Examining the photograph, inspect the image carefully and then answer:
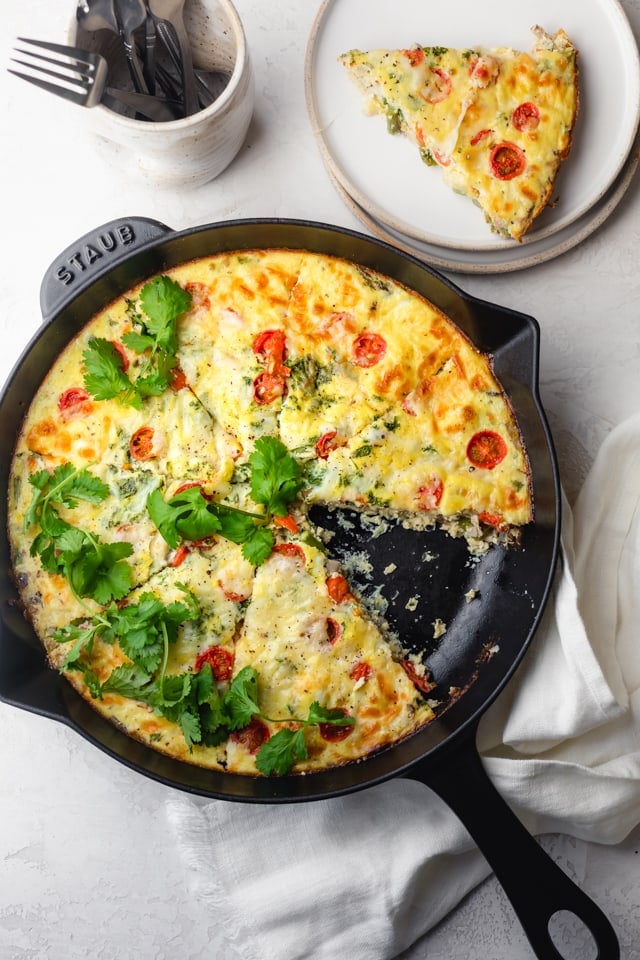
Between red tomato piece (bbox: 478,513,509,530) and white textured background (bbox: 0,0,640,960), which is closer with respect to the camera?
red tomato piece (bbox: 478,513,509,530)

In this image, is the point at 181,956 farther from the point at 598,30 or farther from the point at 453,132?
the point at 598,30

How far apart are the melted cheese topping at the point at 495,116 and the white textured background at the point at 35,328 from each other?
428mm

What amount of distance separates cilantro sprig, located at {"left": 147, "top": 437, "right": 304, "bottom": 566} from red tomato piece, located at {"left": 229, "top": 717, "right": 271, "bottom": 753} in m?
0.73

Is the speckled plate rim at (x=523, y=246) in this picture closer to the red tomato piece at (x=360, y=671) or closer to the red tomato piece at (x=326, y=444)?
the red tomato piece at (x=326, y=444)

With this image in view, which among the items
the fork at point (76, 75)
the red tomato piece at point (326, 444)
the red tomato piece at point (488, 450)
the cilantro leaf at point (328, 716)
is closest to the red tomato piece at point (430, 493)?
the red tomato piece at point (488, 450)

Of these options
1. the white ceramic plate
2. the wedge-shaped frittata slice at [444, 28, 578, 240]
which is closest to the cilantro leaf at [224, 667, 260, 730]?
the white ceramic plate

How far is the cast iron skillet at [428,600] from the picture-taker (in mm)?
3750

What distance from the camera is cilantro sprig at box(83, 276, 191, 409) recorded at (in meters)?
4.06

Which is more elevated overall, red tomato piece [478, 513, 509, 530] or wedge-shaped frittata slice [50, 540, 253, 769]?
red tomato piece [478, 513, 509, 530]

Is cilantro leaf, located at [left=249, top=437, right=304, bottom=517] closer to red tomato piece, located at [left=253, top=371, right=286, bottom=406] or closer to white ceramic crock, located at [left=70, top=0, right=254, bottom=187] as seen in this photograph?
red tomato piece, located at [left=253, top=371, right=286, bottom=406]

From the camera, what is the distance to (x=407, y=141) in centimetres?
442

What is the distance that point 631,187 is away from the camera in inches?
177

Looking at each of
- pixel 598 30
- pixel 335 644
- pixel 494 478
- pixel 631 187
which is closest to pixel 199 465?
pixel 335 644

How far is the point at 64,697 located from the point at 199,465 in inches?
47.3
